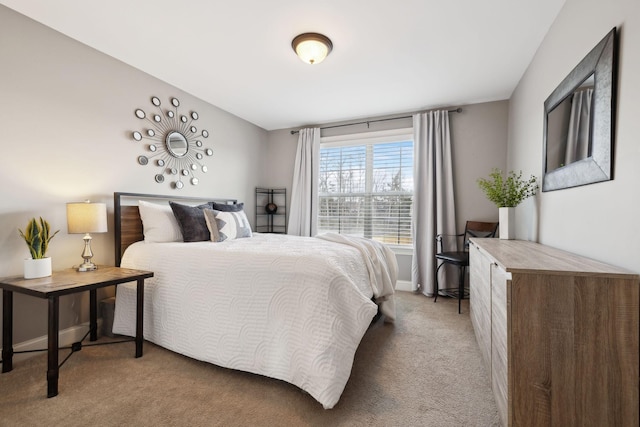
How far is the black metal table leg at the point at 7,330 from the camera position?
1890 mm

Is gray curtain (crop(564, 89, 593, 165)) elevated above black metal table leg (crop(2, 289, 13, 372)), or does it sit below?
above

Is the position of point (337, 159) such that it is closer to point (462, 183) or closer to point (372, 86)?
point (372, 86)

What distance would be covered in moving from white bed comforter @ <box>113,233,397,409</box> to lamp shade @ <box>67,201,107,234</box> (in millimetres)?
403

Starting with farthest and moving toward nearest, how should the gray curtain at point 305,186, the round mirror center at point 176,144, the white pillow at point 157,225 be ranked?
the gray curtain at point 305,186, the round mirror center at point 176,144, the white pillow at point 157,225

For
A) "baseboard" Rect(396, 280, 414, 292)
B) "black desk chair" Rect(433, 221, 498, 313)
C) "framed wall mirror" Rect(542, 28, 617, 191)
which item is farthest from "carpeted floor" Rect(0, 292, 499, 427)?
"baseboard" Rect(396, 280, 414, 292)

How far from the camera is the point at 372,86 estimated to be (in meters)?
3.22

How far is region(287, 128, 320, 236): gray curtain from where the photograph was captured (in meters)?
4.47

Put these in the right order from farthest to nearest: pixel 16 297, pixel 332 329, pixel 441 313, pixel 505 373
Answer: pixel 441 313, pixel 16 297, pixel 332 329, pixel 505 373

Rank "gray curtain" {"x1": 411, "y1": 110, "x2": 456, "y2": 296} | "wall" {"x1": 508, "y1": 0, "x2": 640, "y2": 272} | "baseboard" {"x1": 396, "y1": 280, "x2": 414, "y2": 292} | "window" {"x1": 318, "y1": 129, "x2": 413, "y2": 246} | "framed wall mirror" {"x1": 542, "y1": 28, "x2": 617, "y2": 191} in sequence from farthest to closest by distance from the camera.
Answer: "window" {"x1": 318, "y1": 129, "x2": 413, "y2": 246}
"baseboard" {"x1": 396, "y1": 280, "x2": 414, "y2": 292}
"gray curtain" {"x1": 411, "y1": 110, "x2": 456, "y2": 296}
"framed wall mirror" {"x1": 542, "y1": 28, "x2": 617, "y2": 191}
"wall" {"x1": 508, "y1": 0, "x2": 640, "y2": 272}

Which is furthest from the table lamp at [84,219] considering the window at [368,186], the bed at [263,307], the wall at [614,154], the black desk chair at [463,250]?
the black desk chair at [463,250]

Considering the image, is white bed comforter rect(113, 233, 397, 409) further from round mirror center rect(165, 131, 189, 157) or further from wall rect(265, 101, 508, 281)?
wall rect(265, 101, 508, 281)

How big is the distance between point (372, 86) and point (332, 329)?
105 inches

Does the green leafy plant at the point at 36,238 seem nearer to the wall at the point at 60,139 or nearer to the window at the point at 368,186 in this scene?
the wall at the point at 60,139

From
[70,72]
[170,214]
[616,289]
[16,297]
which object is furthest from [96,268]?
[616,289]
